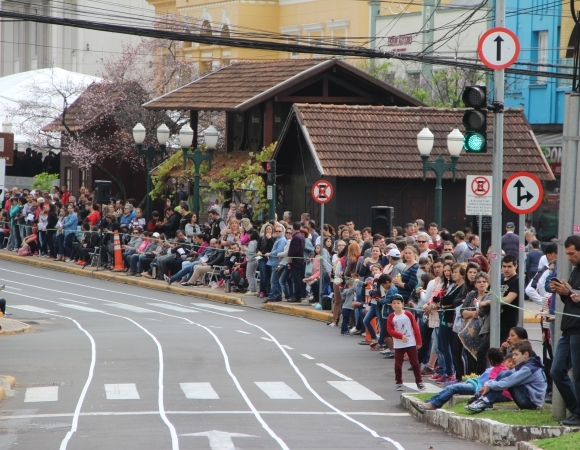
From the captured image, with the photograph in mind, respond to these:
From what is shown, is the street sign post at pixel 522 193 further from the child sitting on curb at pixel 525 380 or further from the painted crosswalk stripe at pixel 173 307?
the painted crosswalk stripe at pixel 173 307

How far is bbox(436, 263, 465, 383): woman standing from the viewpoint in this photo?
17.8 m

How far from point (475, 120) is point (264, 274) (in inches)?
632

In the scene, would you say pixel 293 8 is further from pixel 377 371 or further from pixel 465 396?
pixel 465 396

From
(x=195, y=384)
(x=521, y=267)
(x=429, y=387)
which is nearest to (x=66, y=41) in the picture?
(x=195, y=384)

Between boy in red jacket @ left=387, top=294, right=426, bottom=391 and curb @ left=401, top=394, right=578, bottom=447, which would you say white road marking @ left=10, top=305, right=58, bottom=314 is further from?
curb @ left=401, top=394, right=578, bottom=447

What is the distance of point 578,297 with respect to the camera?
12.2 meters

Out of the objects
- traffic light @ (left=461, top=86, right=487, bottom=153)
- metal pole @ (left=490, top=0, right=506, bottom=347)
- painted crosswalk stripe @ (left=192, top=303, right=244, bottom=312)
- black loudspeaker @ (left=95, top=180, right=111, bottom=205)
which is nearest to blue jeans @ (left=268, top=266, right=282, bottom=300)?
painted crosswalk stripe @ (left=192, top=303, right=244, bottom=312)

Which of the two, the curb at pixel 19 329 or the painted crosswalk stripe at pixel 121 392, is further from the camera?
the curb at pixel 19 329

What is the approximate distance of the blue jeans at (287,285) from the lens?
97.1 ft

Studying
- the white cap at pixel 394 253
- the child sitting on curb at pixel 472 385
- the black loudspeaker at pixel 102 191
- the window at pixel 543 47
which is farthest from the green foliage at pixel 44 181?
the child sitting on curb at pixel 472 385

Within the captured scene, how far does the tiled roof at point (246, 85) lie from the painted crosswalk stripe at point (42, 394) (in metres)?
20.6

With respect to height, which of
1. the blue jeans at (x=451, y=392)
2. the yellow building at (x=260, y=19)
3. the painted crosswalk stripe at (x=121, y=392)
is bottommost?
the painted crosswalk stripe at (x=121, y=392)

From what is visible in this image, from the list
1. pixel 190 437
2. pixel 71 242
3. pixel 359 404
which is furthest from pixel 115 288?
pixel 190 437

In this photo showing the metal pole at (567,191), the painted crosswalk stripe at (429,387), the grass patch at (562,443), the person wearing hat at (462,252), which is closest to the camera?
the grass patch at (562,443)
